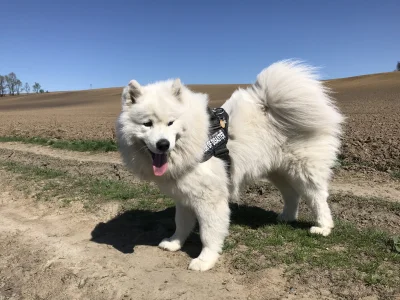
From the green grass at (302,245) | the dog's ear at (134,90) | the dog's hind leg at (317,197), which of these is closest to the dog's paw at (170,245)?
the green grass at (302,245)

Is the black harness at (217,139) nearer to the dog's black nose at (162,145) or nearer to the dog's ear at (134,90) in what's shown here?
the dog's black nose at (162,145)

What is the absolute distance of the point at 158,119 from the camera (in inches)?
131

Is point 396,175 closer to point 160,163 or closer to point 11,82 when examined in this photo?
point 160,163

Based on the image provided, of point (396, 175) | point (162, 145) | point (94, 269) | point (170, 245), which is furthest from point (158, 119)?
point (396, 175)

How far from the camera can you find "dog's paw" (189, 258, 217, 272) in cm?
367

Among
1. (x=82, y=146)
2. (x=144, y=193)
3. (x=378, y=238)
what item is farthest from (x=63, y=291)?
(x=82, y=146)

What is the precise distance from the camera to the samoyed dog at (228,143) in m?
3.43

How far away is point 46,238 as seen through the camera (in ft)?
15.3

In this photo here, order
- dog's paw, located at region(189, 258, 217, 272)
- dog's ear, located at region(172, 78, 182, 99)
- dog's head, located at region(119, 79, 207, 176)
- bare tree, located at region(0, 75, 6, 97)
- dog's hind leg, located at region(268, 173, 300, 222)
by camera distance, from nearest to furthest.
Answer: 1. dog's head, located at region(119, 79, 207, 176)
2. dog's ear, located at region(172, 78, 182, 99)
3. dog's paw, located at region(189, 258, 217, 272)
4. dog's hind leg, located at region(268, 173, 300, 222)
5. bare tree, located at region(0, 75, 6, 97)

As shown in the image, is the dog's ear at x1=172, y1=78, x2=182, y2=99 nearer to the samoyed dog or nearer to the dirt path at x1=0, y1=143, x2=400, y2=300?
the samoyed dog

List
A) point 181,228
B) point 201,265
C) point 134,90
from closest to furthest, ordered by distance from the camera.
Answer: point 134,90, point 201,265, point 181,228

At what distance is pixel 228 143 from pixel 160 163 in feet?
3.22

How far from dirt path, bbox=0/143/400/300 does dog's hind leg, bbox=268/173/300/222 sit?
149 centimetres

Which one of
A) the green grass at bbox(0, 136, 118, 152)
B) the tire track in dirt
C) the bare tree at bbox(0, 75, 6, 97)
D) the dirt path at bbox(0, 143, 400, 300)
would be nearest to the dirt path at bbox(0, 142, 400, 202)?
the dirt path at bbox(0, 143, 400, 300)
